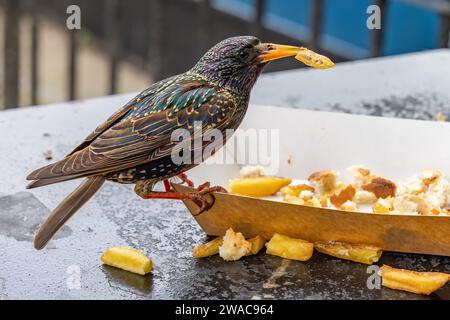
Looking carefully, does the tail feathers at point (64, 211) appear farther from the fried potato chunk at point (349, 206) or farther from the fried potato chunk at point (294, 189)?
the fried potato chunk at point (349, 206)

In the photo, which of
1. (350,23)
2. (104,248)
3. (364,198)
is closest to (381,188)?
(364,198)

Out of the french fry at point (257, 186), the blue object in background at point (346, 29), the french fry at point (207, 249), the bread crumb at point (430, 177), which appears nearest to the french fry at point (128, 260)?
the french fry at point (207, 249)

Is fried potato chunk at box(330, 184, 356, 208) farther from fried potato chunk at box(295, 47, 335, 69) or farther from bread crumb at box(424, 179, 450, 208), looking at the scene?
fried potato chunk at box(295, 47, 335, 69)

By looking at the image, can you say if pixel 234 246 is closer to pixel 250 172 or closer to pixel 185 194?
pixel 185 194

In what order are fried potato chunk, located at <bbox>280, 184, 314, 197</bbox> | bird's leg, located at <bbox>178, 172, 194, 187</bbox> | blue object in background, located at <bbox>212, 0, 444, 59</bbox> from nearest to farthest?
bird's leg, located at <bbox>178, 172, 194, 187</bbox> < fried potato chunk, located at <bbox>280, 184, 314, 197</bbox> < blue object in background, located at <bbox>212, 0, 444, 59</bbox>

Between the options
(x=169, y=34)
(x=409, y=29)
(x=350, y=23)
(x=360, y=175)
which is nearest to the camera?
(x=360, y=175)

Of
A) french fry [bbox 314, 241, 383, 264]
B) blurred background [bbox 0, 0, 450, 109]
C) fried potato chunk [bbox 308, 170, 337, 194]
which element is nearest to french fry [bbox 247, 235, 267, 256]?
french fry [bbox 314, 241, 383, 264]
